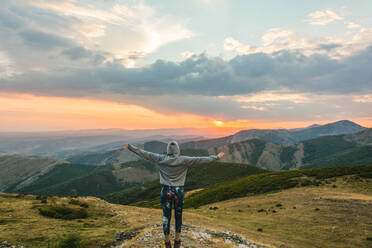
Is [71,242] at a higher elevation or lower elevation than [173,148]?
lower

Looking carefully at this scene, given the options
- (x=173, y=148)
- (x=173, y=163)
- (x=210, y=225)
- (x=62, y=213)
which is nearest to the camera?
(x=173, y=163)

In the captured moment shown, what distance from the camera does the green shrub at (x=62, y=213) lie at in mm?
21391

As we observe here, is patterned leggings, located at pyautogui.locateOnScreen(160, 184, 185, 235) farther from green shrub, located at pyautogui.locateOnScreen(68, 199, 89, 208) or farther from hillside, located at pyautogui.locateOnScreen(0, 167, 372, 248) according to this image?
green shrub, located at pyautogui.locateOnScreen(68, 199, 89, 208)

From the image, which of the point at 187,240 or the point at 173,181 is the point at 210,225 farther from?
the point at 173,181

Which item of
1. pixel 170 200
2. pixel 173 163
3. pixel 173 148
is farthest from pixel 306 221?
pixel 173 148

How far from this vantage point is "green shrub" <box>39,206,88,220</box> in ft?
70.2

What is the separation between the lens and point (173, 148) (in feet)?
35.3

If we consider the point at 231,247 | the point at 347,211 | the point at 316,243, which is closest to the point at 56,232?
the point at 231,247

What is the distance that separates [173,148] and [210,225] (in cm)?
1558

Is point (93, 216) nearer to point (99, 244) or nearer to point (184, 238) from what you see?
point (99, 244)

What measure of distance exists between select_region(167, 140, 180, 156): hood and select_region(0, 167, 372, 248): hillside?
19.2 feet

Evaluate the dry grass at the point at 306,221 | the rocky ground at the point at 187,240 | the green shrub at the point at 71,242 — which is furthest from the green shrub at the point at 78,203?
the dry grass at the point at 306,221

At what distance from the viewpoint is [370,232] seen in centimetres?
2320

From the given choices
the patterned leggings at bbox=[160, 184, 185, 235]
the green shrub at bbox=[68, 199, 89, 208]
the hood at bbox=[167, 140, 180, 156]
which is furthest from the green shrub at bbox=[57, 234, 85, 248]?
the green shrub at bbox=[68, 199, 89, 208]
